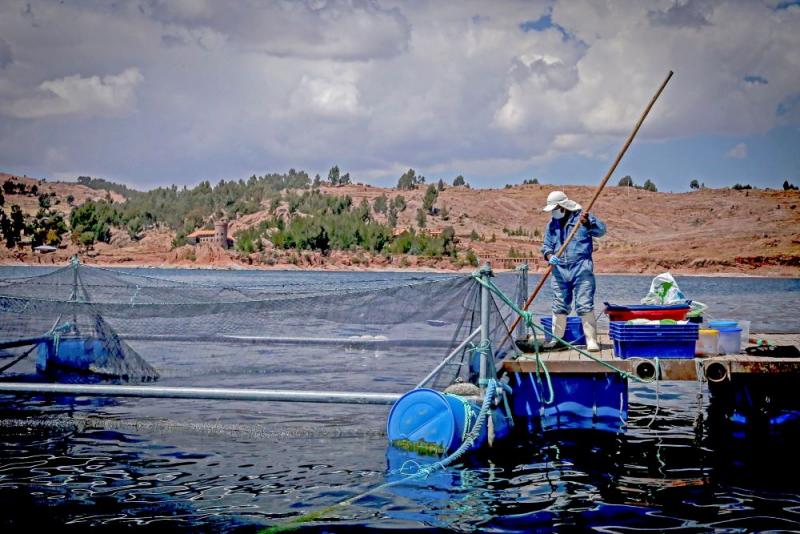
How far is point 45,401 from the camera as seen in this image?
42.9ft

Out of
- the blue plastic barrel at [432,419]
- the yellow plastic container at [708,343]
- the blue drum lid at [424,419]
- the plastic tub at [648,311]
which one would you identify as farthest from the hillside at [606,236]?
the blue drum lid at [424,419]

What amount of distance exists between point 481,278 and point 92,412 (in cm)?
670

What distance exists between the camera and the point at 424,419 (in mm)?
9180

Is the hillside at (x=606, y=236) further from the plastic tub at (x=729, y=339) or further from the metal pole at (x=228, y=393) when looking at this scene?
the metal pole at (x=228, y=393)

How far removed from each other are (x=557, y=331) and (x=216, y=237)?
11771 cm

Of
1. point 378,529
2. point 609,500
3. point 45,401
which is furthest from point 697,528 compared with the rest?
point 45,401

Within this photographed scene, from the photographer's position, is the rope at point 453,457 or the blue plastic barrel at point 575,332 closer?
the rope at point 453,457

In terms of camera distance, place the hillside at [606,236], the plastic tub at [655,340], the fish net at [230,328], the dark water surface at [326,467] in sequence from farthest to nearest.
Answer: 1. the hillside at [606,236]
2. the fish net at [230,328]
3. the plastic tub at [655,340]
4. the dark water surface at [326,467]

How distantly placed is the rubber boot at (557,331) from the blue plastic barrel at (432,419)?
6.77ft

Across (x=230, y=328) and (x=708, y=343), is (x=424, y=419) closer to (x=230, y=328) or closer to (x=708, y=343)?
(x=230, y=328)

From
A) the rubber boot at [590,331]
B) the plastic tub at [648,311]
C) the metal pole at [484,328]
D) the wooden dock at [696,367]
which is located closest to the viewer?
the metal pole at [484,328]

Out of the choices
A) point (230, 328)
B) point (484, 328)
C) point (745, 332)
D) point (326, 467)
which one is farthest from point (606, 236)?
point (326, 467)

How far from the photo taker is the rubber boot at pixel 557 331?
11.0m

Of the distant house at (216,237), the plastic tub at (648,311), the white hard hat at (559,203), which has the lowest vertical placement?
the plastic tub at (648,311)
